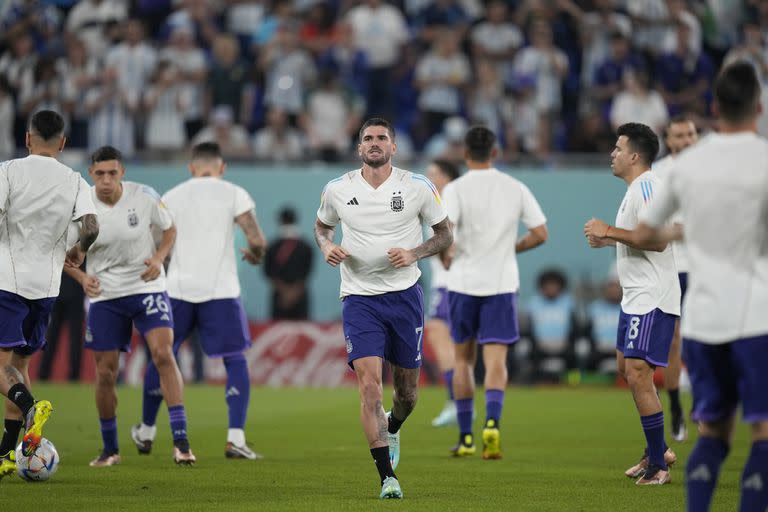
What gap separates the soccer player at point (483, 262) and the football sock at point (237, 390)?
2076mm

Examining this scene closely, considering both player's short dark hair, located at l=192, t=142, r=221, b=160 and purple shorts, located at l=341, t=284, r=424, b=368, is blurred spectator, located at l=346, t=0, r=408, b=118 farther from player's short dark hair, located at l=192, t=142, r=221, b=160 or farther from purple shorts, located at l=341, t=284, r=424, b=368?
purple shorts, located at l=341, t=284, r=424, b=368

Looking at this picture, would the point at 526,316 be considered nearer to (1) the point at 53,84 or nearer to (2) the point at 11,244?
(1) the point at 53,84

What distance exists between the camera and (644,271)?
1005cm

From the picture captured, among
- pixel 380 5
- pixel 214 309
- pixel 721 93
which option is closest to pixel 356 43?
pixel 380 5

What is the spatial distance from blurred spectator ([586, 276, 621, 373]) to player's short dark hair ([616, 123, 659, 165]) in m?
11.6

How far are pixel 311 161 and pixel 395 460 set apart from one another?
13087 millimetres

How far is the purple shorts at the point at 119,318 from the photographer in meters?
11.5

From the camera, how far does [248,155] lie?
22.8 meters

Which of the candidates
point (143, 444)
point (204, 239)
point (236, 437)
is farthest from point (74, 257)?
point (236, 437)

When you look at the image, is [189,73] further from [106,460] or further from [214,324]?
[106,460]

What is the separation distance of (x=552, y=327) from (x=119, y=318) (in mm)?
11372

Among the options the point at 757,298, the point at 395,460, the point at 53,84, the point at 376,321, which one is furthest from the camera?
the point at 53,84

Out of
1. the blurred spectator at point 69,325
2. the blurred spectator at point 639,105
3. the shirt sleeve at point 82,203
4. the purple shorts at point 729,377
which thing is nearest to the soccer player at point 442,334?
the shirt sleeve at point 82,203

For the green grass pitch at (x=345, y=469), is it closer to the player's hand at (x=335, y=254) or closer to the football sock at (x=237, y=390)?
the football sock at (x=237, y=390)
